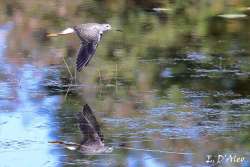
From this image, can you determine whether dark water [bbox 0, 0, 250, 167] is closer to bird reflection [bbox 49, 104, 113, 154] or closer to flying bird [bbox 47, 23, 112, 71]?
bird reflection [bbox 49, 104, 113, 154]

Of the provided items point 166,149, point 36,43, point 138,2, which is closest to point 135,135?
point 166,149

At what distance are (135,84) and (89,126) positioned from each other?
1.30 m

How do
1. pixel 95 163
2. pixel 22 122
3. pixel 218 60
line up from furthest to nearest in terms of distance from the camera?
pixel 218 60
pixel 22 122
pixel 95 163

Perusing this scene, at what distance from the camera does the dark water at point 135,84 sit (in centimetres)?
611

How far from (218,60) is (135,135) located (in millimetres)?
2771

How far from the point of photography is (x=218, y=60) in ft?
29.3

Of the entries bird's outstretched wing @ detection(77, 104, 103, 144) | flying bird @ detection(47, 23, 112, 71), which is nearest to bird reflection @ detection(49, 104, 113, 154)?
bird's outstretched wing @ detection(77, 104, 103, 144)

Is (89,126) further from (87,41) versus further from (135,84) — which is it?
(135,84)

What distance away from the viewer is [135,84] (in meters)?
7.95

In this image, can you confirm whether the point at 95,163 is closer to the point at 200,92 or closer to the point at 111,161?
the point at 111,161

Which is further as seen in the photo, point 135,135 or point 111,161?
point 135,135

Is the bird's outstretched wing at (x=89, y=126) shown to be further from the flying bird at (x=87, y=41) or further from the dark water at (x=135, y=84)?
the flying bird at (x=87, y=41)

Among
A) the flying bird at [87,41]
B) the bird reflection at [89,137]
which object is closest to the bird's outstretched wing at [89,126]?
the bird reflection at [89,137]

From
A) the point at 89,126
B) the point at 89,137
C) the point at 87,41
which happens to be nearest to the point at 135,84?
the point at 87,41
